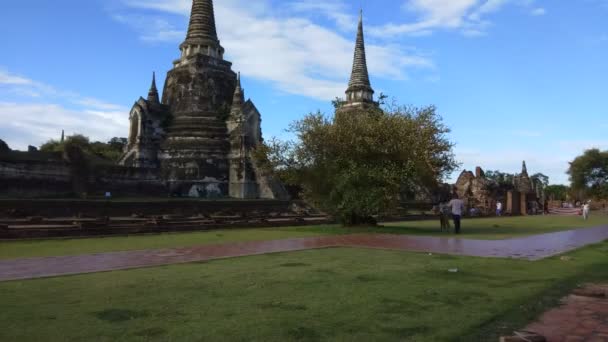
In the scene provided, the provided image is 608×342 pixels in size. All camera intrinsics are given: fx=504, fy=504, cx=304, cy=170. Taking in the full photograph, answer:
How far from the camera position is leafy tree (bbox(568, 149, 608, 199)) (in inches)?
2773

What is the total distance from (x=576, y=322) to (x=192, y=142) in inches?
1459

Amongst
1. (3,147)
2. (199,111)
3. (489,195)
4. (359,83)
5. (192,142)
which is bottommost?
(489,195)

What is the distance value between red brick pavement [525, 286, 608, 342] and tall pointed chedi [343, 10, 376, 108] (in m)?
50.7

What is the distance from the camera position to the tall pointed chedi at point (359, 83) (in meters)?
56.8

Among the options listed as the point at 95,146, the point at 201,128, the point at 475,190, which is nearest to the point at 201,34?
the point at 201,128

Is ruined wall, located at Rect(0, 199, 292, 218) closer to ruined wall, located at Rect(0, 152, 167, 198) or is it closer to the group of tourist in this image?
ruined wall, located at Rect(0, 152, 167, 198)

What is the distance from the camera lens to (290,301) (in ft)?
19.4

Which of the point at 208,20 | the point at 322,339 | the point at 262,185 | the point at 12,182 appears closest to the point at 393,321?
the point at 322,339

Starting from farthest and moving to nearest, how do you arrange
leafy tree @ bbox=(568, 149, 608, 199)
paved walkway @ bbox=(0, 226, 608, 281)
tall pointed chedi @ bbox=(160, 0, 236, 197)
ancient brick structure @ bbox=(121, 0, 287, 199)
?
leafy tree @ bbox=(568, 149, 608, 199) → tall pointed chedi @ bbox=(160, 0, 236, 197) → ancient brick structure @ bbox=(121, 0, 287, 199) → paved walkway @ bbox=(0, 226, 608, 281)

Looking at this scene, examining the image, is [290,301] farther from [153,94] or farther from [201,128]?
[153,94]

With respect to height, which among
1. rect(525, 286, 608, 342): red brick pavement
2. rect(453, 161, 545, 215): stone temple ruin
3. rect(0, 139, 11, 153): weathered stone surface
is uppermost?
rect(0, 139, 11, 153): weathered stone surface

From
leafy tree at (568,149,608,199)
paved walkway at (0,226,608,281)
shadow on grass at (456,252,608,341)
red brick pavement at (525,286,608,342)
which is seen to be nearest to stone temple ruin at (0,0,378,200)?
paved walkway at (0,226,608,281)

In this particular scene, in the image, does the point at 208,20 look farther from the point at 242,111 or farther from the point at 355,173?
the point at 355,173

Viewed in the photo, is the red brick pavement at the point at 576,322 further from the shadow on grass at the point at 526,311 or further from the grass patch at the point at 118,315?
the grass patch at the point at 118,315
